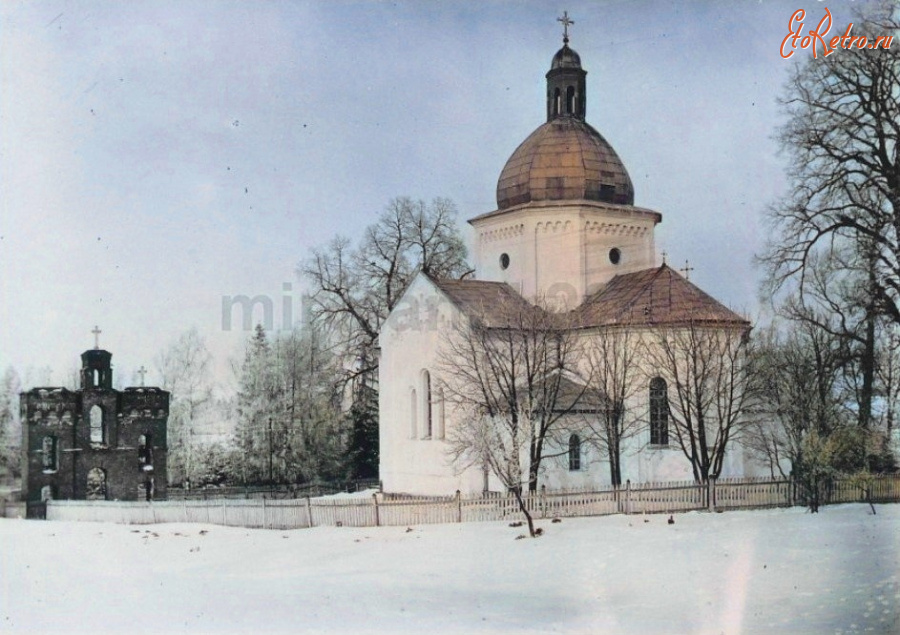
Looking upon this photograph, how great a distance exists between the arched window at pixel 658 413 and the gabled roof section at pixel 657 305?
68.5 inches

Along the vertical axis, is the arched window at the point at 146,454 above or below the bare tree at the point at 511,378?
below

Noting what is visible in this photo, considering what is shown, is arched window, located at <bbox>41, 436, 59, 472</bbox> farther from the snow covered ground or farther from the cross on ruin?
the cross on ruin

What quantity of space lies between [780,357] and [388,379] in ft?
39.4

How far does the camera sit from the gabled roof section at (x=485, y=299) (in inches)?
1160

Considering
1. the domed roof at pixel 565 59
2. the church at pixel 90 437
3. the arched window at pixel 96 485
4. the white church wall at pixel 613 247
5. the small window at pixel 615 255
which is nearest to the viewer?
the church at pixel 90 437

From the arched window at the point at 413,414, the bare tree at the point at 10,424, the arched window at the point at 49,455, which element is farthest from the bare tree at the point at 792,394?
the bare tree at the point at 10,424

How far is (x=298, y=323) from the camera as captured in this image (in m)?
42.5

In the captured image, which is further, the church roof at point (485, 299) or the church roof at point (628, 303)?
the church roof at point (485, 299)

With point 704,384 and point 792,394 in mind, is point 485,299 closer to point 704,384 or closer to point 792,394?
point 704,384

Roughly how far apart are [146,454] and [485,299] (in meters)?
12.0

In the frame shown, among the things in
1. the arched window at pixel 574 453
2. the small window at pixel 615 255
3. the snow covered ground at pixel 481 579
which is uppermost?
the small window at pixel 615 255

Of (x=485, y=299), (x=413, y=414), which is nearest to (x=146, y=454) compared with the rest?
(x=413, y=414)

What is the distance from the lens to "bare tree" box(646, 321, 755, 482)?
27.0 meters

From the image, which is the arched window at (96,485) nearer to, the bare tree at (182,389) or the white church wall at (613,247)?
the bare tree at (182,389)
